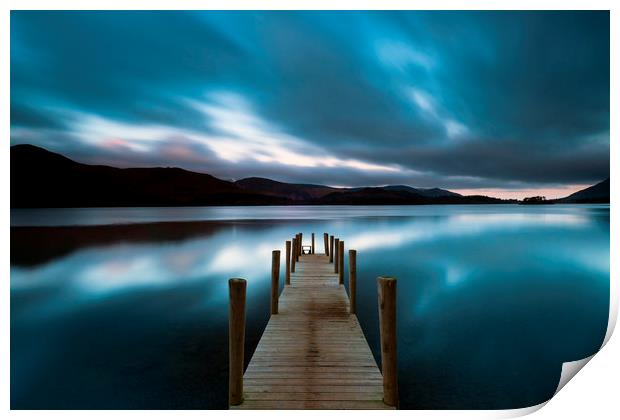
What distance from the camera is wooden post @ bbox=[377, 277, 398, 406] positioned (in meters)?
3.07

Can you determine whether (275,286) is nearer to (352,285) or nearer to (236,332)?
(352,285)

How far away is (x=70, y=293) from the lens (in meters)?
9.27

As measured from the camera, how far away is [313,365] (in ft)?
12.3

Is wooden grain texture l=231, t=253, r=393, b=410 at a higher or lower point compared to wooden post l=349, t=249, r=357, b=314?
lower

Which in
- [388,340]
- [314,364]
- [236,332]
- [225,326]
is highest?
[236,332]

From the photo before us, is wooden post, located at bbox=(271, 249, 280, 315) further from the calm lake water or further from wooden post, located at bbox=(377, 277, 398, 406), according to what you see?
wooden post, located at bbox=(377, 277, 398, 406)

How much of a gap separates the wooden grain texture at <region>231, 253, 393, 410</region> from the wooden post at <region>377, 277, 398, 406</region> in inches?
5.7

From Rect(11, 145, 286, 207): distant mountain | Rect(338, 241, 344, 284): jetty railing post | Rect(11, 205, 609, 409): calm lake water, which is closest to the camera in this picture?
Rect(11, 205, 609, 409): calm lake water

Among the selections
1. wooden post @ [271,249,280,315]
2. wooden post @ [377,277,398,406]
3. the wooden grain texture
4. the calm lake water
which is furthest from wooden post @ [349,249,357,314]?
wooden post @ [377,277,398,406]

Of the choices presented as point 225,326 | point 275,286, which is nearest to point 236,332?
point 275,286

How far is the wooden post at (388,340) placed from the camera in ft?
10.1

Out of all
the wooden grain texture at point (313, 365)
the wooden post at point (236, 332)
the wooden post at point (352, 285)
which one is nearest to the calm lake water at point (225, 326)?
the wooden post at point (352, 285)

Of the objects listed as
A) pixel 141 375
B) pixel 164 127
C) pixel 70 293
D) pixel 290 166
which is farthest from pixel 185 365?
pixel 290 166

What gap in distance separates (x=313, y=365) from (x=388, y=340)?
43.2 inches
